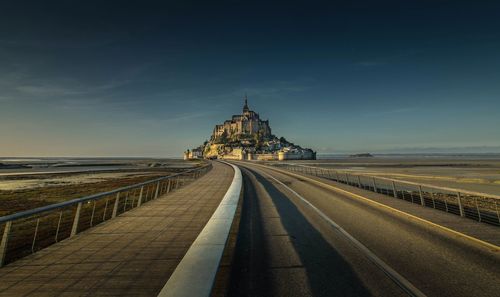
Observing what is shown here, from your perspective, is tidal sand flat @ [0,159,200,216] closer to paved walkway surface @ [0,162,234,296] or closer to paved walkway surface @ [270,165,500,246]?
paved walkway surface @ [0,162,234,296]

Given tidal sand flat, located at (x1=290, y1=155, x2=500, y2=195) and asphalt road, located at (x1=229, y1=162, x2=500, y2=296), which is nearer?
asphalt road, located at (x1=229, y1=162, x2=500, y2=296)

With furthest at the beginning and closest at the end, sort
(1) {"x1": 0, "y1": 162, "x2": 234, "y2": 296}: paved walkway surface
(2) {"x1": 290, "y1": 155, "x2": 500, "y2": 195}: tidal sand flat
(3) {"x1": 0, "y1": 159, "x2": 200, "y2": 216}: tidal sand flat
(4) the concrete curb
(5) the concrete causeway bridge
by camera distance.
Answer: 1. (3) {"x1": 0, "y1": 159, "x2": 200, "y2": 216}: tidal sand flat
2. (2) {"x1": 290, "y1": 155, "x2": 500, "y2": 195}: tidal sand flat
3. (5) the concrete causeway bridge
4. (1) {"x1": 0, "y1": 162, "x2": 234, "y2": 296}: paved walkway surface
5. (4) the concrete curb

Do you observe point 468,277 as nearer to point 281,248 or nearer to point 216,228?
point 281,248

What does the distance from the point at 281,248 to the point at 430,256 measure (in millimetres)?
2830

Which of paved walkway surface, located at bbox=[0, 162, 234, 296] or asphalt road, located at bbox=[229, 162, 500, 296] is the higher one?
paved walkway surface, located at bbox=[0, 162, 234, 296]

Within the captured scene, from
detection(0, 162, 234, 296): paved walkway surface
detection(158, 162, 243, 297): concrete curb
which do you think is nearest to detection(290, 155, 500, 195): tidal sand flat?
detection(158, 162, 243, 297): concrete curb

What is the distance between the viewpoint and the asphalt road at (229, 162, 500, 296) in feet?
12.4

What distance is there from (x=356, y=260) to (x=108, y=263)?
14.2 feet

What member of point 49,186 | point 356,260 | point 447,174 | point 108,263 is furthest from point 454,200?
point 49,186

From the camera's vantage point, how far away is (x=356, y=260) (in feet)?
16.0

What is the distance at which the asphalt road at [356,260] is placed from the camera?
378 centimetres

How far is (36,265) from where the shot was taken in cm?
448

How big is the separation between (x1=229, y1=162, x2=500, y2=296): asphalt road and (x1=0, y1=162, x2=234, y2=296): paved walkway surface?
4.05ft

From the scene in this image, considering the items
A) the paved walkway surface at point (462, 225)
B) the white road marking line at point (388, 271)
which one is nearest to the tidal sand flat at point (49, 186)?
the white road marking line at point (388, 271)
